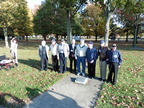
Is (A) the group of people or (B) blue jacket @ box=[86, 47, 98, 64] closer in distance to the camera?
(A) the group of people

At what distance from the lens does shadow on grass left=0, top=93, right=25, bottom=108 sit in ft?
12.4

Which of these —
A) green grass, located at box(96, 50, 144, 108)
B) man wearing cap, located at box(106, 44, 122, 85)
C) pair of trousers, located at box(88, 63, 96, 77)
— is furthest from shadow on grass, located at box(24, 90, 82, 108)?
man wearing cap, located at box(106, 44, 122, 85)

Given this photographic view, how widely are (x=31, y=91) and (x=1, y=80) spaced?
2.19m

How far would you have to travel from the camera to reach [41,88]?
4.91 m

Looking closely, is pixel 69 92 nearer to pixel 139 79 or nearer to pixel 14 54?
pixel 139 79

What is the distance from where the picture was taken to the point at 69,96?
4340mm

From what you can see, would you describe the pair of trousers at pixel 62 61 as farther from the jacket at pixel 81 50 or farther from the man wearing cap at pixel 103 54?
the man wearing cap at pixel 103 54

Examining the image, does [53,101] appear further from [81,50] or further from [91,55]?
[81,50]

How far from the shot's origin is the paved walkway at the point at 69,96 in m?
3.85

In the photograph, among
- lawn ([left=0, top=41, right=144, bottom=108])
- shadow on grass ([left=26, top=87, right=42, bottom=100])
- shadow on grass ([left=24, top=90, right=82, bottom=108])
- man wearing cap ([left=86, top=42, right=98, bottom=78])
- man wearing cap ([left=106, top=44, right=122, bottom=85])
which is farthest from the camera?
man wearing cap ([left=86, top=42, right=98, bottom=78])

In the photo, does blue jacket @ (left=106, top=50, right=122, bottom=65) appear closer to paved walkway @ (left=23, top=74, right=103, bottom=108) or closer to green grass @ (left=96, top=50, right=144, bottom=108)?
green grass @ (left=96, top=50, right=144, bottom=108)

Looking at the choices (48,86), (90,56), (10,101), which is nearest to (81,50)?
(90,56)

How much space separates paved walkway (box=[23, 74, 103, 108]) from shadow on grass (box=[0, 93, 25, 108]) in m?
0.30

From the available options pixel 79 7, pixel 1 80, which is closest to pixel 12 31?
pixel 79 7
